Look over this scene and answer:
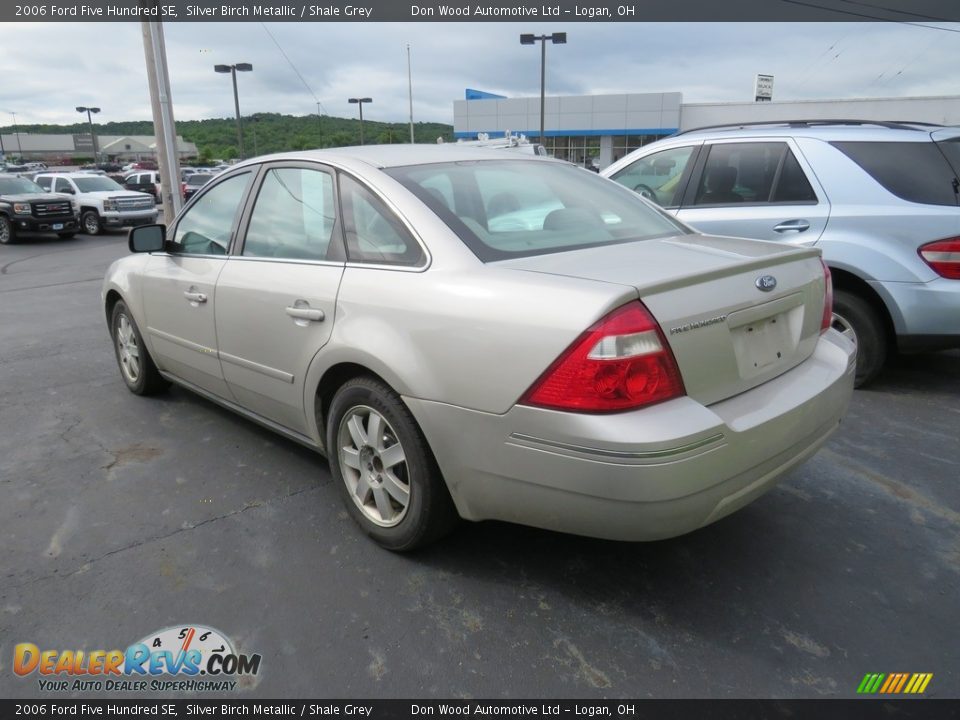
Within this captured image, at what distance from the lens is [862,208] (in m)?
4.72

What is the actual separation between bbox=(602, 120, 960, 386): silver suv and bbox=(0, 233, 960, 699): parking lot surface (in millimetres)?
900

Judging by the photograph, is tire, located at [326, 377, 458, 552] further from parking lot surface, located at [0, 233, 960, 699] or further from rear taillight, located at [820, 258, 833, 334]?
rear taillight, located at [820, 258, 833, 334]

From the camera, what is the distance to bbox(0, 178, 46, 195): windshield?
1855 centimetres

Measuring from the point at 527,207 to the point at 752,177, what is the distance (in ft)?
9.70

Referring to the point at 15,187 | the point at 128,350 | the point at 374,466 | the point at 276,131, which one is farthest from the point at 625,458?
the point at 276,131

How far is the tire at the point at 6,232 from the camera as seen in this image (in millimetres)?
17812

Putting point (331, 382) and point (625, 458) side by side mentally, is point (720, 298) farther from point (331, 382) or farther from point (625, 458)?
point (331, 382)

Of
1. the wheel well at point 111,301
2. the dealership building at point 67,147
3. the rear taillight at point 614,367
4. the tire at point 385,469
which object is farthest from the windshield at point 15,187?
the dealership building at point 67,147

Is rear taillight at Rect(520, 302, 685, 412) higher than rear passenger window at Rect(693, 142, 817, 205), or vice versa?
rear passenger window at Rect(693, 142, 817, 205)

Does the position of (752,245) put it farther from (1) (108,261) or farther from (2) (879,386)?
(1) (108,261)

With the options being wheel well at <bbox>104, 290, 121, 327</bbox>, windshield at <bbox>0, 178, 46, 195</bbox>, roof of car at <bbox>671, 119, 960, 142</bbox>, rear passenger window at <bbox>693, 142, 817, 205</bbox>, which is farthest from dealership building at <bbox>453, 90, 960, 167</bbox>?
wheel well at <bbox>104, 290, 121, 327</bbox>

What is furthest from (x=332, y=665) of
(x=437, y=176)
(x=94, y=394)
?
(x=94, y=394)

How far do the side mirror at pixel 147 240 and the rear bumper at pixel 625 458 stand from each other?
253 cm

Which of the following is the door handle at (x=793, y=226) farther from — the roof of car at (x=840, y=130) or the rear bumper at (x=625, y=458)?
the rear bumper at (x=625, y=458)
